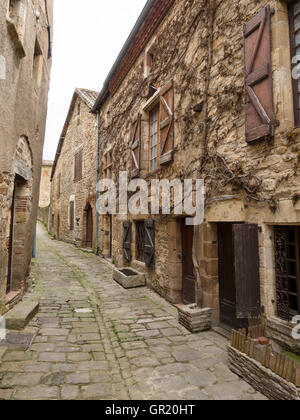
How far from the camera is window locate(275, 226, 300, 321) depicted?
330 cm

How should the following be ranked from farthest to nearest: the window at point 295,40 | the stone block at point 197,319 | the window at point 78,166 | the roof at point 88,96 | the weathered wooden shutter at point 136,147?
the window at point 78,166 → the roof at point 88,96 → the weathered wooden shutter at point 136,147 → the stone block at point 197,319 → the window at point 295,40

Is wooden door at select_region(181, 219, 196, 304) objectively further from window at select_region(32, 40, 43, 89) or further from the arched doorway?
the arched doorway

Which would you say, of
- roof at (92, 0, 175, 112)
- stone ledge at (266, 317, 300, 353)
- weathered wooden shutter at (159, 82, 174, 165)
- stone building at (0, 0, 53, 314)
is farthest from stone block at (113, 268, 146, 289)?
roof at (92, 0, 175, 112)

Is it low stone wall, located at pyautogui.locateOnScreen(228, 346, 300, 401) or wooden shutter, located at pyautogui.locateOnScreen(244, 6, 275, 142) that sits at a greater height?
wooden shutter, located at pyautogui.locateOnScreen(244, 6, 275, 142)

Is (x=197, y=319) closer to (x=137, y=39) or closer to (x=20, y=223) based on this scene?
(x=20, y=223)

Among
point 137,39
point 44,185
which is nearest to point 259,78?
point 137,39

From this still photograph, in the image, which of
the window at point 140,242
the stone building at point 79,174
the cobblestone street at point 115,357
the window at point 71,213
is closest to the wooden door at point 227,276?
the cobblestone street at point 115,357

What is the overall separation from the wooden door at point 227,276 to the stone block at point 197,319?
31cm

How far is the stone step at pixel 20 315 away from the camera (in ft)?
13.7

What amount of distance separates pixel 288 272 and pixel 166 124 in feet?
13.8

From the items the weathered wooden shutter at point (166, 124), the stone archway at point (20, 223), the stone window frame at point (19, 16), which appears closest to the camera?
the stone window frame at point (19, 16)

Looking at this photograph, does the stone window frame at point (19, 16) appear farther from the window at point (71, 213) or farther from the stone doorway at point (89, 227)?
the window at point (71, 213)

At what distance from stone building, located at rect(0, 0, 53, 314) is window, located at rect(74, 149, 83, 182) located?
320 inches
